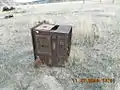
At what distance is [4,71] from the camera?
4.11 meters

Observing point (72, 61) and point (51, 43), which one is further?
point (72, 61)

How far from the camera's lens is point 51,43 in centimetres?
392

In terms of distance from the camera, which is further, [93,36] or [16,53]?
[93,36]

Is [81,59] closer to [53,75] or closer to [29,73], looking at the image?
[53,75]

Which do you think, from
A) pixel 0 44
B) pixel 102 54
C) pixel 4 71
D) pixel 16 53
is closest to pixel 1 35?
pixel 0 44

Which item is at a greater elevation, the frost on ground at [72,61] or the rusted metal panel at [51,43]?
the rusted metal panel at [51,43]

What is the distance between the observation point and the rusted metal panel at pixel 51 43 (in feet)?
12.6

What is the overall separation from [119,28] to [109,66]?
2988 mm

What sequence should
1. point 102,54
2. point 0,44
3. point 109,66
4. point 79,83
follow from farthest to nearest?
point 0,44
point 102,54
point 109,66
point 79,83

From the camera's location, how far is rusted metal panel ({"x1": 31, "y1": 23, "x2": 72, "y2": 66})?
3836mm

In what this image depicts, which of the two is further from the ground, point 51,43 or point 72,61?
point 51,43

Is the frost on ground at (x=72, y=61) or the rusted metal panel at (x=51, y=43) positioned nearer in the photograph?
the frost on ground at (x=72, y=61)

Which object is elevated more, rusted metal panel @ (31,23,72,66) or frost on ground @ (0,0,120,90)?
rusted metal panel @ (31,23,72,66)

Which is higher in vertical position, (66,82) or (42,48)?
(42,48)
